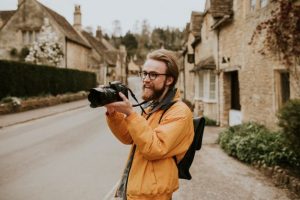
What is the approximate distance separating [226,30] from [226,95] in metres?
2.87

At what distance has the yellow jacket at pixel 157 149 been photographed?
2166mm

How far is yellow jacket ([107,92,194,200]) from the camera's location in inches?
85.3

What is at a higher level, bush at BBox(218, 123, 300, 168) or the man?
the man

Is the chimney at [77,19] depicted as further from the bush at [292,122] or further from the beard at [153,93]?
the beard at [153,93]

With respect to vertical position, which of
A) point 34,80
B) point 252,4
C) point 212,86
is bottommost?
point 212,86

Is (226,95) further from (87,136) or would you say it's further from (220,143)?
(87,136)

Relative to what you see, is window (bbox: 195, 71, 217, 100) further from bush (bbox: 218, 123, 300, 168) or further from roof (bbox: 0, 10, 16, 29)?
roof (bbox: 0, 10, 16, 29)

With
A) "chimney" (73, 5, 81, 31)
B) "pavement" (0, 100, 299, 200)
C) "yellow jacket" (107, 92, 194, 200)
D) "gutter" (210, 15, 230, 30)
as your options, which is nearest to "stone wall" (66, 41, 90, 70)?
"chimney" (73, 5, 81, 31)

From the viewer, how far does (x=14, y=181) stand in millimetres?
A: 6594

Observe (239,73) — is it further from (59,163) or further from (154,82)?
(154,82)

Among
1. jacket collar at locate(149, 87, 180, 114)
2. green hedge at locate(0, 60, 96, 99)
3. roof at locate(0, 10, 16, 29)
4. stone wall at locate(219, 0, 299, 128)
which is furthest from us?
roof at locate(0, 10, 16, 29)

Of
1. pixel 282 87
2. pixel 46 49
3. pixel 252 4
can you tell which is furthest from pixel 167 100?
pixel 46 49

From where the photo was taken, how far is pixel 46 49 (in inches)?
1345

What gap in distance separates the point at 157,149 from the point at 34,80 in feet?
77.8
